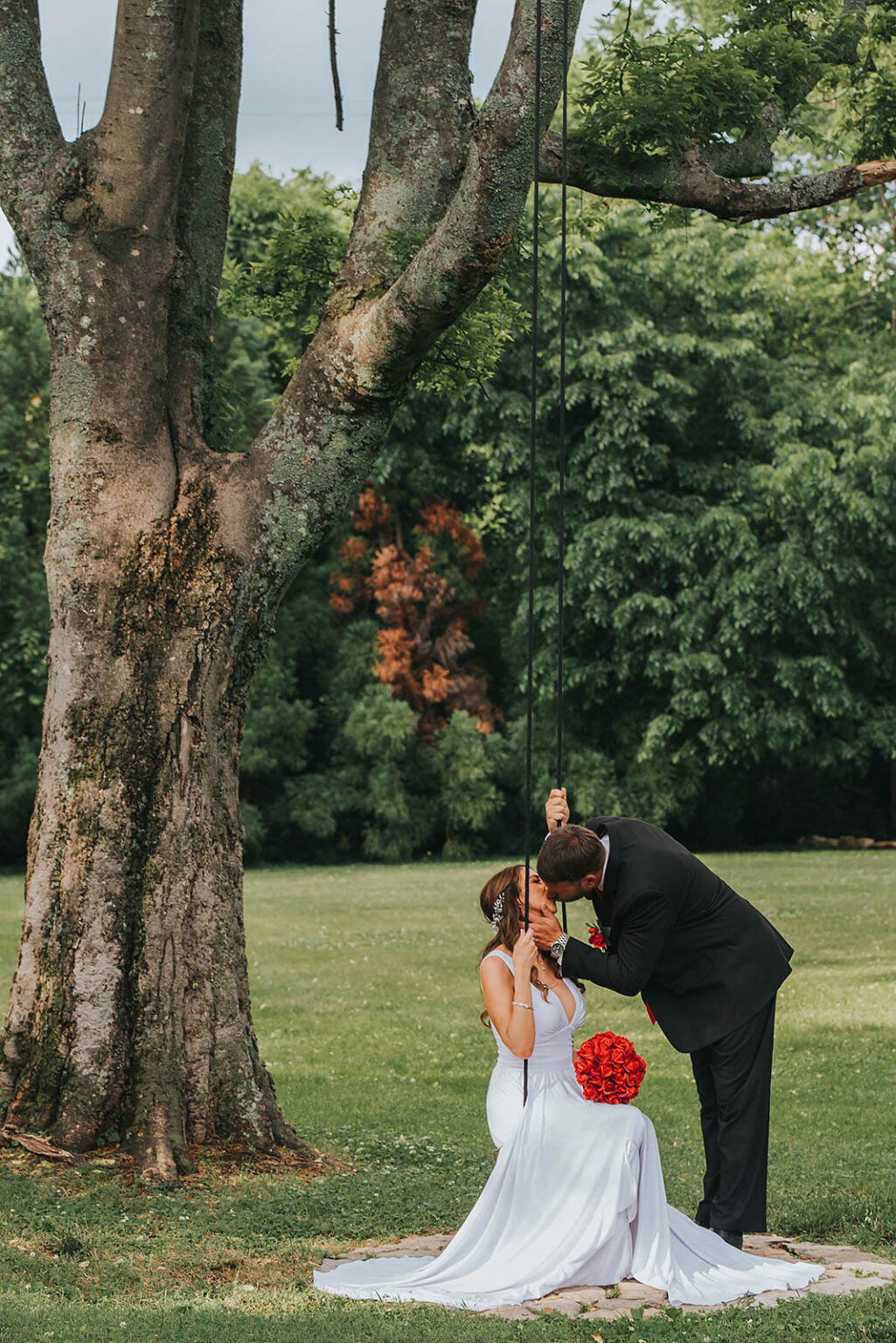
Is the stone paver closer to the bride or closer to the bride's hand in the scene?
the bride

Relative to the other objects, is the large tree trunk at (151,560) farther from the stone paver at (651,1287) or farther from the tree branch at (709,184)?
the stone paver at (651,1287)

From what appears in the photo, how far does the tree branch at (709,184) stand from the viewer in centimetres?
797

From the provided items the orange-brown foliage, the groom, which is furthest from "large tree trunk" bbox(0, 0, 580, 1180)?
the orange-brown foliage

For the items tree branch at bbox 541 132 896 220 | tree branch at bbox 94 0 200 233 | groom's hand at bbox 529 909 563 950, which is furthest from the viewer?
tree branch at bbox 541 132 896 220

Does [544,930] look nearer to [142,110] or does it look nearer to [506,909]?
[506,909]

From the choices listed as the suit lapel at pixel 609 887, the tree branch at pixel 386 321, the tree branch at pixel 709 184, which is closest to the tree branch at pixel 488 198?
the tree branch at pixel 386 321

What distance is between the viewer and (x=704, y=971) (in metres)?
5.86

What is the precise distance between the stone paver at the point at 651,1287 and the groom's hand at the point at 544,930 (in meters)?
1.24

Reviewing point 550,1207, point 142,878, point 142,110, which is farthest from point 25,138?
point 550,1207

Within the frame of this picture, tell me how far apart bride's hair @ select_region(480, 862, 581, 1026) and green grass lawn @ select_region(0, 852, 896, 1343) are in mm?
1298

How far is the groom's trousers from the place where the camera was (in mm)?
5719

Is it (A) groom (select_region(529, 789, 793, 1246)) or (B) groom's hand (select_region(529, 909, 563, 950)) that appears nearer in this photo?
(B) groom's hand (select_region(529, 909, 563, 950))

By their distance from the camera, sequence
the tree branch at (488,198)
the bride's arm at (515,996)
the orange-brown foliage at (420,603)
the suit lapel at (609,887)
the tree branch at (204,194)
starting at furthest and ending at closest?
1. the orange-brown foliage at (420,603)
2. the tree branch at (204,194)
3. the tree branch at (488,198)
4. the suit lapel at (609,887)
5. the bride's arm at (515,996)

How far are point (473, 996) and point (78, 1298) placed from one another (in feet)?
33.1
